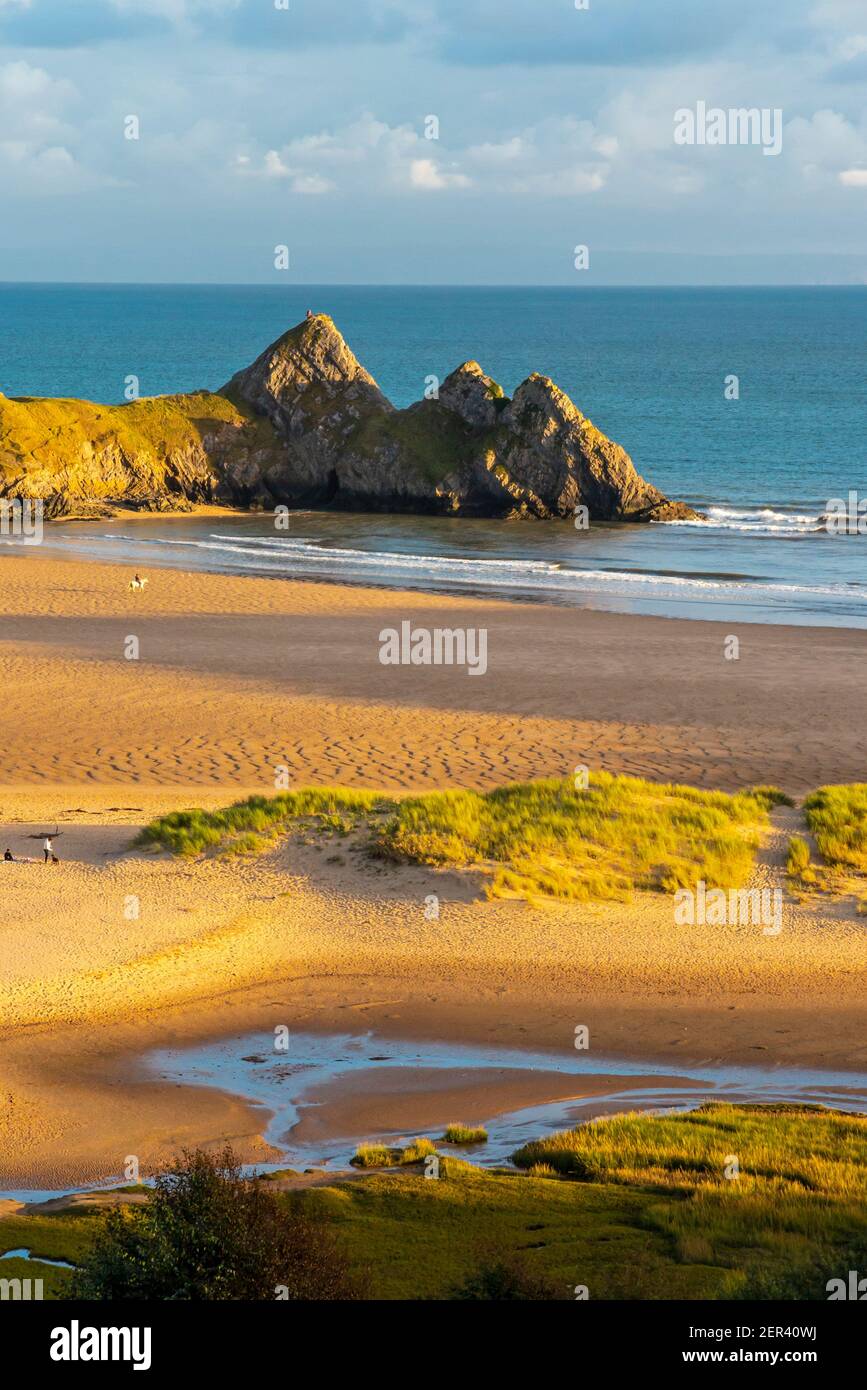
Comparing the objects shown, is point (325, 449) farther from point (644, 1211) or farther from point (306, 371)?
point (644, 1211)

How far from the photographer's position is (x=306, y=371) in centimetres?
7056

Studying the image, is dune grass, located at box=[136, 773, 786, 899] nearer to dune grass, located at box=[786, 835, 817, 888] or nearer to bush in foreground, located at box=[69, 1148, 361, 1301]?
dune grass, located at box=[786, 835, 817, 888]

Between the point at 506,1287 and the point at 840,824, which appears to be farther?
the point at 840,824

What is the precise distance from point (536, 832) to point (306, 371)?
53701 millimetres

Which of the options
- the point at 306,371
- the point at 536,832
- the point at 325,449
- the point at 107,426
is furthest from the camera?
the point at 306,371

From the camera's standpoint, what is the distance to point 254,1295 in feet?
27.8

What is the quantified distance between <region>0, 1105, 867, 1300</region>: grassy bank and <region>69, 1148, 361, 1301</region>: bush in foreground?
59 centimetres

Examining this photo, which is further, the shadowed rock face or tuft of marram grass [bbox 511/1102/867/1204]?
the shadowed rock face

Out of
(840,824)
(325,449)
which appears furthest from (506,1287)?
(325,449)

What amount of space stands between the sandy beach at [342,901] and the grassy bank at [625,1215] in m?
1.81

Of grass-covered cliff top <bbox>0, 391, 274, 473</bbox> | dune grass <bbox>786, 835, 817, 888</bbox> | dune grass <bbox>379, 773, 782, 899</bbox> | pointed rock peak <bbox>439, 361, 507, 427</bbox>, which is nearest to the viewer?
dune grass <bbox>379, 773, 782, 899</bbox>

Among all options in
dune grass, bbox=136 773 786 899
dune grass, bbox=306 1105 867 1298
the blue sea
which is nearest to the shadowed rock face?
the blue sea

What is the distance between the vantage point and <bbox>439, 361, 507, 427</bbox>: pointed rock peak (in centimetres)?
6694
